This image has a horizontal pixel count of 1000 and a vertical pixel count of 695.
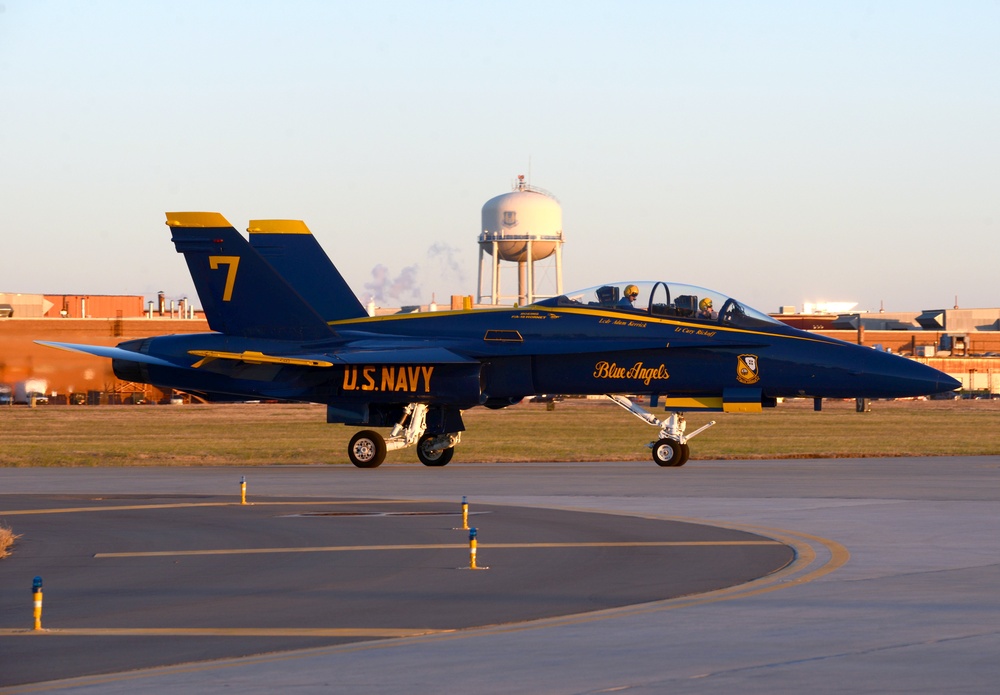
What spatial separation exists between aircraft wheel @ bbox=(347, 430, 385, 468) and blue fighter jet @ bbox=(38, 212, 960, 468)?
25 mm

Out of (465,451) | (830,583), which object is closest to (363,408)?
(465,451)

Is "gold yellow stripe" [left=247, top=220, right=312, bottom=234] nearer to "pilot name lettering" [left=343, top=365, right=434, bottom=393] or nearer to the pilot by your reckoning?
"pilot name lettering" [left=343, top=365, right=434, bottom=393]

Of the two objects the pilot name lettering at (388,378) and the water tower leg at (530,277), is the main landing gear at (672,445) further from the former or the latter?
the water tower leg at (530,277)

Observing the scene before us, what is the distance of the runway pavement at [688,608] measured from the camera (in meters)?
8.20

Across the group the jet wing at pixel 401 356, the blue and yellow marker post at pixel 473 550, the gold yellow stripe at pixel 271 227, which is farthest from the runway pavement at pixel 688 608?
the gold yellow stripe at pixel 271 227

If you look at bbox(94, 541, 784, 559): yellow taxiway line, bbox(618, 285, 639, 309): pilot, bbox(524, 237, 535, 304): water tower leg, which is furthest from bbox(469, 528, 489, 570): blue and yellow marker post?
bbox(524, 237, 535, 304): water tower leg

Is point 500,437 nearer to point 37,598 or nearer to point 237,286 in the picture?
point 237,286

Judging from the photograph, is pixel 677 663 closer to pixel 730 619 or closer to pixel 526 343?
pixel 730 619

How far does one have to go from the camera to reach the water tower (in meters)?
95.2

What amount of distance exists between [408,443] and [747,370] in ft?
22.7

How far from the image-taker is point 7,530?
15648mm

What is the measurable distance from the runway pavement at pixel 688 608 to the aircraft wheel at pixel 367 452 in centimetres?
509

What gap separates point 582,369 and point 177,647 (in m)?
18.0

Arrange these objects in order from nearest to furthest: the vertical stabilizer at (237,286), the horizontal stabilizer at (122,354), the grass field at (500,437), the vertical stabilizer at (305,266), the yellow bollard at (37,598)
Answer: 1. the yellow bollard at (37,598)
2. the vertical stabilizer at (237,286)
3. the horizontal stabilizer at (122,354)
4. the vertical stabilizer at (305,266)
5. the grass field at (500,437)
